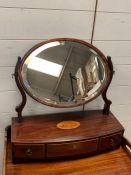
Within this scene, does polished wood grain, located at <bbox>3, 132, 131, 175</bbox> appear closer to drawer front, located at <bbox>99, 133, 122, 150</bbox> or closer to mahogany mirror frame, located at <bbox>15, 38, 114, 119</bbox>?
drawer front, located at <bbox>99, 133, 122, 150</bbox>

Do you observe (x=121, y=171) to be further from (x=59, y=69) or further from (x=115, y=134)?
(x=59, y=69)

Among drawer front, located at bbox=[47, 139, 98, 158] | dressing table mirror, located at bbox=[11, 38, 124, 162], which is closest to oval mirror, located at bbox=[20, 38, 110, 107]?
dressing table mirror, located at bbox=[11, 38, 124, 162]

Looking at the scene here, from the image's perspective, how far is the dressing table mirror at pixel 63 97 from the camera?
42.6 inches

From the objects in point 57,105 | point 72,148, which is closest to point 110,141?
point 72,148

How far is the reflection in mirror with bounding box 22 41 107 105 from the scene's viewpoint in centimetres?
110

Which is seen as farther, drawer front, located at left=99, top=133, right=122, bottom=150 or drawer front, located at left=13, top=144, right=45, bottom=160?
drawer front, located at left=99, top=133, right=122, bottom=150

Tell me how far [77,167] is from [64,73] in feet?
1.41

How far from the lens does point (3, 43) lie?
3.51ft

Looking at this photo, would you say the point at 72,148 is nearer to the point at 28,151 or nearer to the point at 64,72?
the point at 28,151

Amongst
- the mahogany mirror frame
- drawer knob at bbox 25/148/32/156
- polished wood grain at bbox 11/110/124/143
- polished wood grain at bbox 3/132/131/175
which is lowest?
polished wood grain at bbox 3/132/131/175

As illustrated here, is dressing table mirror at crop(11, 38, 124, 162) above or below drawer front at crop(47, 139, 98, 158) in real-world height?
above

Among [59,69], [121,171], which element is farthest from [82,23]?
[121,171]

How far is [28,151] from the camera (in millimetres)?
1067

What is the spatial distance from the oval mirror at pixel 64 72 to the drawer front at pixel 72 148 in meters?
0.20
